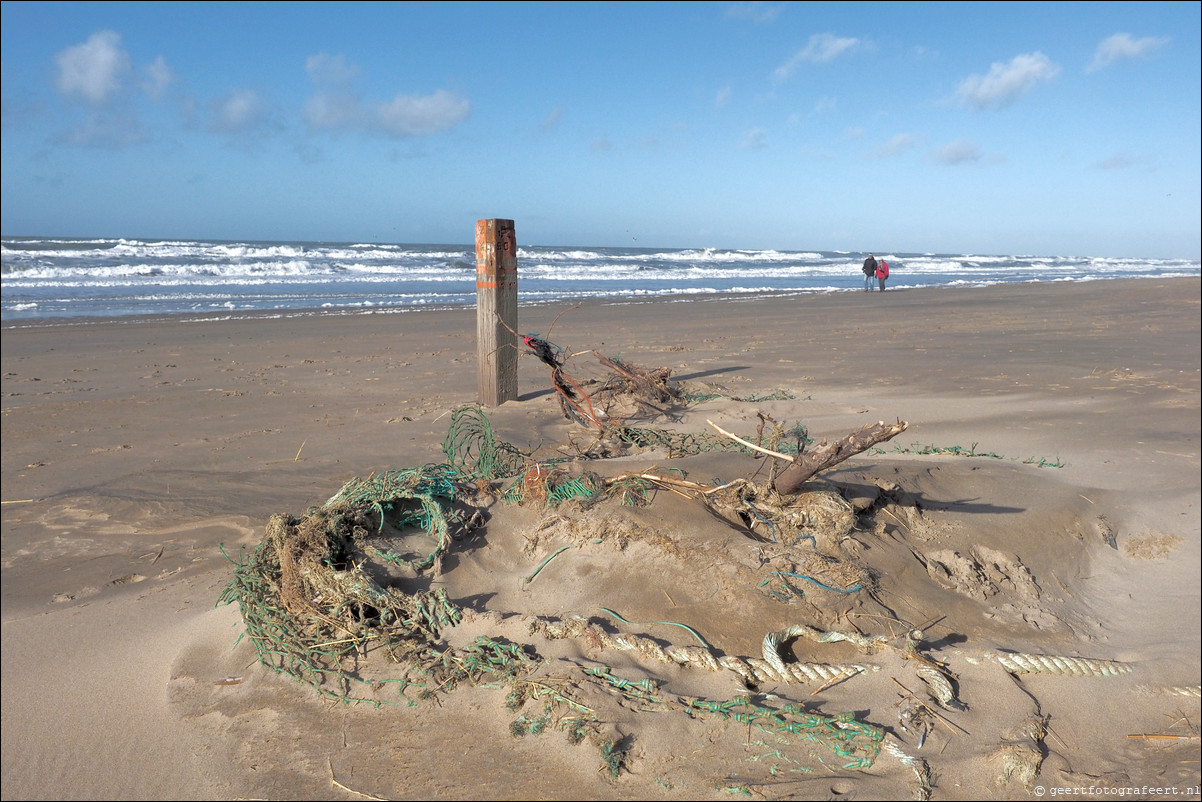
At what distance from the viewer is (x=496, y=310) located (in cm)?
598

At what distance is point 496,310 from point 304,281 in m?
21.2

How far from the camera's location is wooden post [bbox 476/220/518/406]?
591 centimetres

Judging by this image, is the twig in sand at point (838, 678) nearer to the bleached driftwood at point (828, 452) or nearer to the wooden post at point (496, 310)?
the bleached driftwood at point (828, 452)

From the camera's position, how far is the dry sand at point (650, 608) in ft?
7.06

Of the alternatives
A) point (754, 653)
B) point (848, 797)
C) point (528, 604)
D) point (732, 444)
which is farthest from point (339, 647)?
point (732, 444)

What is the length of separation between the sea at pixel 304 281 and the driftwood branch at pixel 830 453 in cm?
1313

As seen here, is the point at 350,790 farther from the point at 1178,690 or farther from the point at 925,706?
the point at 1178,690

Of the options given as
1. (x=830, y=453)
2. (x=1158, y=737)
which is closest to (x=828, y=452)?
(x=830, y=453)

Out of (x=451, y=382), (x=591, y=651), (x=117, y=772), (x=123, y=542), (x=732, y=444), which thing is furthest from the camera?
(x=451, y=382)

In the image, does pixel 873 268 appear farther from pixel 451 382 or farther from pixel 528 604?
pixel 528 604

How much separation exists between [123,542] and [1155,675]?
447 centimetres

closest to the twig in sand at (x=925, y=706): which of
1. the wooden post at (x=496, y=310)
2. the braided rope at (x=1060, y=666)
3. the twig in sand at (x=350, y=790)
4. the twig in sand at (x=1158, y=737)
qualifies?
the braided rope at (x=1060, y=666)

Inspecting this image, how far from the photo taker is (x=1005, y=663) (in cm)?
258

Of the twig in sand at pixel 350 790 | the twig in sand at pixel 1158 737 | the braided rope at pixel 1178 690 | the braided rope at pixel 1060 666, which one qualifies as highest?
the braided rope at pixel 1060 666
